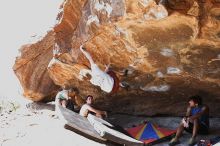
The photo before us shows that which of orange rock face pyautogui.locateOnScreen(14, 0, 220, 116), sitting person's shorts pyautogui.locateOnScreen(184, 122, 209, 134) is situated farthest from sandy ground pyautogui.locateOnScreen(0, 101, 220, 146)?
orange rock face pyautogui.locateOnScreen(14, 0, 220, 116)

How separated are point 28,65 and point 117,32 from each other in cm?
478

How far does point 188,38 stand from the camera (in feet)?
25.6

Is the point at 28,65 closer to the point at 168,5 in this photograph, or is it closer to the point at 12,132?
the point at 12,132

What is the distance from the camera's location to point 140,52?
8.71m

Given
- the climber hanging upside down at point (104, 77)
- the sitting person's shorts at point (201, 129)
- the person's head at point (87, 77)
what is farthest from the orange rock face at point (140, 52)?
the sitting person's shorts at point (201, 129)

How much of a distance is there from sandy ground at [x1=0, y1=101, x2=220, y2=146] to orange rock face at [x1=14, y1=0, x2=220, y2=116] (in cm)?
50

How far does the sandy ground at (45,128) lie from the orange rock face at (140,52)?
19.8 inches

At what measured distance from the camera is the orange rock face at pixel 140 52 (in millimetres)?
7262

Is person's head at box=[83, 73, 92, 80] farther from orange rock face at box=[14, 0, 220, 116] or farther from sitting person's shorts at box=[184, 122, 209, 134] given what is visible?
sitting person's shorts at box=[184, 122, 209, 134]

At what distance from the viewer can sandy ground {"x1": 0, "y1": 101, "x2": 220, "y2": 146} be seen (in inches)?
334

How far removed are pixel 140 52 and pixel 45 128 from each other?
336 centimetres

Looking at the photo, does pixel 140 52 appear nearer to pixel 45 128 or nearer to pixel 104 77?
pixel 104 77

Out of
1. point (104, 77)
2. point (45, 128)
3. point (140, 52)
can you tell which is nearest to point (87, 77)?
point (104, 77)

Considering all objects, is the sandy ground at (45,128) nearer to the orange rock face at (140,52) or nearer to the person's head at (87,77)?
the orange rock face at (140,52)
